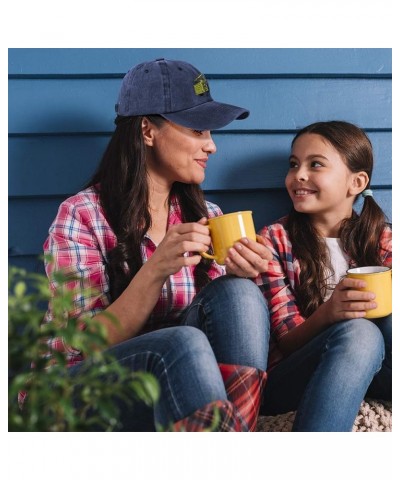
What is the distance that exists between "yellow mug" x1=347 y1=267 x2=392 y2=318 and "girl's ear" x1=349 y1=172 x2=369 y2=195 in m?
0.40

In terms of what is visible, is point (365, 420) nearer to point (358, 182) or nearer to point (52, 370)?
point (358, 182)

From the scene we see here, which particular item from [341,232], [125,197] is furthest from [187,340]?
[341,232]

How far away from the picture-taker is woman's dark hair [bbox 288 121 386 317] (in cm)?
192

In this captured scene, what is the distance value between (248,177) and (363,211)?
33 centimetres

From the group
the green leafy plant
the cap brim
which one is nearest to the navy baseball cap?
the cap brim

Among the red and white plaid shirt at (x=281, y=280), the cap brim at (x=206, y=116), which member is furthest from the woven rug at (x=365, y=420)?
the cap brim at (x=206, y=116)

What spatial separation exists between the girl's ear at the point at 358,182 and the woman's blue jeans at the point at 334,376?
17.0 inches

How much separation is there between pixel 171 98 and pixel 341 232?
0.59 meters

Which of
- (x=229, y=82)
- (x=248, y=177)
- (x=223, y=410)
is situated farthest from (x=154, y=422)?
(x=229, y=82)

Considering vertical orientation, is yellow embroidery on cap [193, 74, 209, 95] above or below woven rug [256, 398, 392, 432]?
above

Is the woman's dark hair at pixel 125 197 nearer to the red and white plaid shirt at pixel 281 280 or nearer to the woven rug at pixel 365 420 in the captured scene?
the red and white plaid shirt at pixel 281 280

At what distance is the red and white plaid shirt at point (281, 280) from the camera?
6.08ft

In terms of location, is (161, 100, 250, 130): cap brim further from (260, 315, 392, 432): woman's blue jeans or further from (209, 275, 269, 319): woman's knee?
(260, 315, 392, 432): woman's blue jeans
